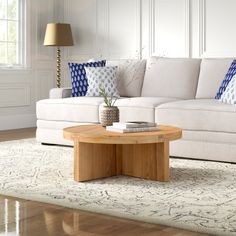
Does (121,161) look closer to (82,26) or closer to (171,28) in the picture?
(171,28)

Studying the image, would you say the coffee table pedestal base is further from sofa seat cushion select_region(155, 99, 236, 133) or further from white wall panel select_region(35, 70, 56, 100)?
white wall panel select_region(35, 70, 56, 100)

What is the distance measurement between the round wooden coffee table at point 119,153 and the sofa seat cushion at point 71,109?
3.85ft

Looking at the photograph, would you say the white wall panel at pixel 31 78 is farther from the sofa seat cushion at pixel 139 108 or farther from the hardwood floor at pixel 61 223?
the hardwood floor at pixel 61 223

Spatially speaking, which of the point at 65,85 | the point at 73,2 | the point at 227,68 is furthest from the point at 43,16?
the point at 227,68

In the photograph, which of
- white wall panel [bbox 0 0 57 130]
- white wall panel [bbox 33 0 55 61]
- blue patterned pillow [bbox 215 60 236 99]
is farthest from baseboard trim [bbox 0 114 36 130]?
blue patterned pillow [bbox 215 60 236 99]

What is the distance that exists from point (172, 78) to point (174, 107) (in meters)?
0.88

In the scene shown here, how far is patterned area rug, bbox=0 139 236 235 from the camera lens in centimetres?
283

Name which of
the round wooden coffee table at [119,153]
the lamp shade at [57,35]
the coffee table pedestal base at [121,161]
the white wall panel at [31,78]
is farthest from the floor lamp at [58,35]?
the coffee table pedestal base at [121,161]

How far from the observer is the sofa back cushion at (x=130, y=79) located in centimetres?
576

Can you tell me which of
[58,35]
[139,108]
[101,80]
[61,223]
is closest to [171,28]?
[58,35]

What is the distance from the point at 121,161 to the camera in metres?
4.00

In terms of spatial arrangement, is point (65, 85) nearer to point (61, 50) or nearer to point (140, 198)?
point (61, 50)

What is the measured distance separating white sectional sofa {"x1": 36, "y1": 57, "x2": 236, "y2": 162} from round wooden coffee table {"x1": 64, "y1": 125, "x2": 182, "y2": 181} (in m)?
0.68

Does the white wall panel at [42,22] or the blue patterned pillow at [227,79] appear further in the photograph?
the white wall panel at [42,22]
